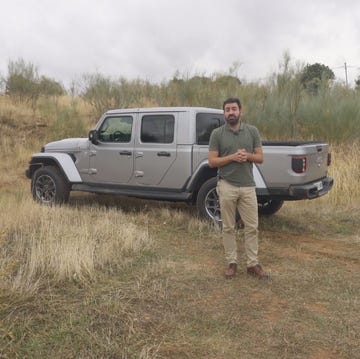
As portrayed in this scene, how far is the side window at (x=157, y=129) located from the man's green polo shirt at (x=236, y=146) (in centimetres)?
270

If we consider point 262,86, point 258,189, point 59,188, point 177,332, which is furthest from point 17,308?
point 262,86

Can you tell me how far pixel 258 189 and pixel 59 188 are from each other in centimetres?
368

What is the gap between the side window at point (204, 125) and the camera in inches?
299

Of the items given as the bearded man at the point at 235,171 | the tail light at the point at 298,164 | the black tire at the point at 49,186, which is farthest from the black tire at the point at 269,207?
the black tire at the point at 49,186

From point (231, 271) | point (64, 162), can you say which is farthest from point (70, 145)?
point (231, 271)

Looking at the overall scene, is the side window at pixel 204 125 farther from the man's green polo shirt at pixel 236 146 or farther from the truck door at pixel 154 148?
the man's green polo shirt at pixel 236 146

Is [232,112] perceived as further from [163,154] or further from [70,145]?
[70,145]

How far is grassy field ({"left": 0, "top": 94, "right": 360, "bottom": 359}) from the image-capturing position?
3.60 m

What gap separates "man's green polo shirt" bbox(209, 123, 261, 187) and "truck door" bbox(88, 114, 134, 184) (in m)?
3.21

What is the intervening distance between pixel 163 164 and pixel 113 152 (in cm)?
101

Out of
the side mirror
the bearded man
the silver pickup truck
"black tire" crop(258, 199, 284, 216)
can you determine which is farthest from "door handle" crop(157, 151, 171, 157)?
the bearded man

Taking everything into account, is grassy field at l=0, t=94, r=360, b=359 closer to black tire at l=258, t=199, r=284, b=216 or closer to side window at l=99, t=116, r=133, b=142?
black tire at l=258, t=199, r=284, b=216

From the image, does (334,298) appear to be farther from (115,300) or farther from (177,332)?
(115,300)

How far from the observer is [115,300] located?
4.19m
